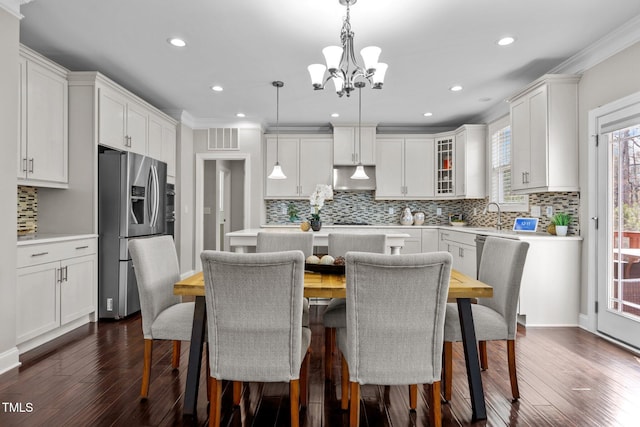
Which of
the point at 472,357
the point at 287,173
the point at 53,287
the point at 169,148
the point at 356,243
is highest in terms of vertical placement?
the point at 169,148

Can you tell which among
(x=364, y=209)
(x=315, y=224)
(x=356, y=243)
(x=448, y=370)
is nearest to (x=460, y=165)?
(x=364, y=209)

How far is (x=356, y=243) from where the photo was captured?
9.86ft

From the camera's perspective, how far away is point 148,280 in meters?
2.15

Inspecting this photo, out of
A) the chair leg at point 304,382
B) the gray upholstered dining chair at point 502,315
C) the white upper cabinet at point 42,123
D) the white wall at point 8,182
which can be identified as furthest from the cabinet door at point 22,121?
the gray upholstered dining chair at point 502,315

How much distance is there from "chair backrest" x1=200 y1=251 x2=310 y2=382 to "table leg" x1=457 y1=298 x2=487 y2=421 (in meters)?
0.87

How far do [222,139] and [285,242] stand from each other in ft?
11.6

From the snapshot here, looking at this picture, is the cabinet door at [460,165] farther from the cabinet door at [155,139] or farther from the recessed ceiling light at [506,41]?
the cabinet door at [155,139]

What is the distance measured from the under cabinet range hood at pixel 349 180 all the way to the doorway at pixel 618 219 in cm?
333

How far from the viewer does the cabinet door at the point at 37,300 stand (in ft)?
9.23

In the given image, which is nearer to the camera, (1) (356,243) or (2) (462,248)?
(1) (356,243)

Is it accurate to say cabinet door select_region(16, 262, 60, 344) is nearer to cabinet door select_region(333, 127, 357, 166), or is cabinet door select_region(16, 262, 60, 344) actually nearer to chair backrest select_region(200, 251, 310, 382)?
chair backrest select_region(200, 251, 310, 382)

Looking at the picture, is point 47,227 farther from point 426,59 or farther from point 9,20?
point 426,59

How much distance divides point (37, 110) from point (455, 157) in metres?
5.30

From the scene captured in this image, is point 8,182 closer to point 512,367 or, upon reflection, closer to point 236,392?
point 236,392
